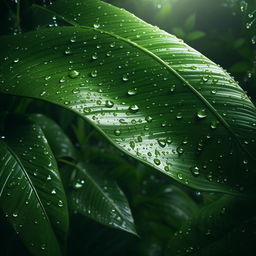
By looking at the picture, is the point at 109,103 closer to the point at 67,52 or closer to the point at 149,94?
the point at 149,94

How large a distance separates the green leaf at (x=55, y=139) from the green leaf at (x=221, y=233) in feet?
1.85

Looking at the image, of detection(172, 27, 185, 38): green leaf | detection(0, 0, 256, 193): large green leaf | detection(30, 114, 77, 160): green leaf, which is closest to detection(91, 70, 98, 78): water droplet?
detection(0, 0, 256, 193): large green leaf

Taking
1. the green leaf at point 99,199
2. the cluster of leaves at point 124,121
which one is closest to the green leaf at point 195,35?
the cluster of leaves at point 124,121

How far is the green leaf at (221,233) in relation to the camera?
656 mm

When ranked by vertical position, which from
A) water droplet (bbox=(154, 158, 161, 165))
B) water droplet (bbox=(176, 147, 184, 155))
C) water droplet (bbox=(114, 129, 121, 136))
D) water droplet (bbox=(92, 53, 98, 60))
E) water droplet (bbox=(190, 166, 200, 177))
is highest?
water droplet (bbox=(92, 53, 98, 60))

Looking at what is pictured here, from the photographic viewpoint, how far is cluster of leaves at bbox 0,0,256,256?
0.49 m

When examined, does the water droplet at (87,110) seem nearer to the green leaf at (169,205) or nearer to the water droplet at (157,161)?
the water droplet at (157,161)

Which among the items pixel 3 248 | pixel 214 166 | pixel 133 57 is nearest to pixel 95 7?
pixel 133 57

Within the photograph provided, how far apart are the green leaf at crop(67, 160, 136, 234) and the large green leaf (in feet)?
1.29

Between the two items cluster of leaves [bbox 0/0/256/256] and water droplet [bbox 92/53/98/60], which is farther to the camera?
water droplet [bbox 92/53/98/60]

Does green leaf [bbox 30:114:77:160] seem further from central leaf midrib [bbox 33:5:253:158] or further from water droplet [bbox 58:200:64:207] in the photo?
central leaf midrib [bbox 33:5:253:158]

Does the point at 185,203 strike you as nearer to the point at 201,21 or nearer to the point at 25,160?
the point at 25,160

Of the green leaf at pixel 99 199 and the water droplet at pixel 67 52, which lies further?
the green leaf at pixel 99 199

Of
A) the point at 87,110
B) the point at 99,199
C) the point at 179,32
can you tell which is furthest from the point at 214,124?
the point at 179,32
